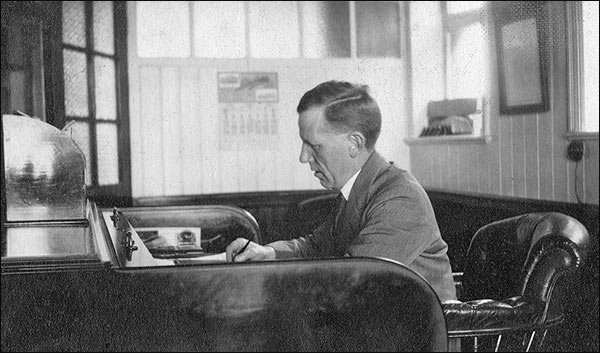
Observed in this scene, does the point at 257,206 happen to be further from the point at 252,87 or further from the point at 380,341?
the point at 380,341

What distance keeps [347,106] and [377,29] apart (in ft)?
12.9

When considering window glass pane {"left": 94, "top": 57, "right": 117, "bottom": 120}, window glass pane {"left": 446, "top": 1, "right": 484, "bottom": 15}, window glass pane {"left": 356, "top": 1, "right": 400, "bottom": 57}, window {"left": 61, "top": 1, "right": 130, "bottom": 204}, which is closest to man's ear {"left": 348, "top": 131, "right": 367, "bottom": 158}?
window {"left": 61, "top": 1, "right": 130, "bottom": 204}

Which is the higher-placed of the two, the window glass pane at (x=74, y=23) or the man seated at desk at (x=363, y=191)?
the window glass pane at (x=74, y=23)

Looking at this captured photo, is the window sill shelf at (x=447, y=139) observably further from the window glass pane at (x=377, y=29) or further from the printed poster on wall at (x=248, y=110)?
the printed poster on wall at (x=248, y=110)

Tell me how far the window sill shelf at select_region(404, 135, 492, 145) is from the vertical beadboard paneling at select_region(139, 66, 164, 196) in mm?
2128

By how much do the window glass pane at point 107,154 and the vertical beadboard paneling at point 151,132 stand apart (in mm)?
293

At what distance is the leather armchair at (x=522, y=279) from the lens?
1937mm

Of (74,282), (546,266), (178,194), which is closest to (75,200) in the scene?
(74,282)

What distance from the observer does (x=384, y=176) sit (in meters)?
2.18

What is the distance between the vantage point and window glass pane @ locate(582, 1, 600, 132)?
12.2 feet

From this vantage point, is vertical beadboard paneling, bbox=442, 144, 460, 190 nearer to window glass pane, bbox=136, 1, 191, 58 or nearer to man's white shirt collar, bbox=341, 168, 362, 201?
window glass pane, bbox=136, 1, 191, 58

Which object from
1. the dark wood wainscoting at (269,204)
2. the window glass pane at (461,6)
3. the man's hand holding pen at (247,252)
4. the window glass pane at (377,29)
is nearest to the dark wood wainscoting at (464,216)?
the dark wood wainscoting at (269,204)

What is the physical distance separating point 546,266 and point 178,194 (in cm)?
401

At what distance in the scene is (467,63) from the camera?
212 inches
